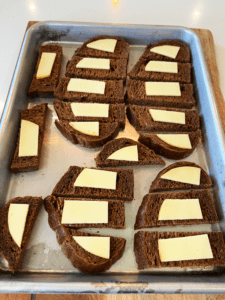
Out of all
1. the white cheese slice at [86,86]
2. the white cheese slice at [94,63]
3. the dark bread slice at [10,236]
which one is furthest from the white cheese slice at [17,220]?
the white cheese slice at [94,63]

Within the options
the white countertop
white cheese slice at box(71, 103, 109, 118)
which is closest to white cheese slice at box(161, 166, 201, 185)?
white cheese slice at box(71, 103, 109, 118)

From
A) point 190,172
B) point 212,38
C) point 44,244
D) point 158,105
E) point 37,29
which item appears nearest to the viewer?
point 44,244

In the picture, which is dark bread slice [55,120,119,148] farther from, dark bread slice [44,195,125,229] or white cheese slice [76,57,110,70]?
white cheese slice [76,57,110,70]

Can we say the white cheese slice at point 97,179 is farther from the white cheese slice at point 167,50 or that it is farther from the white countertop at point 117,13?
the white countertop at point 117,13

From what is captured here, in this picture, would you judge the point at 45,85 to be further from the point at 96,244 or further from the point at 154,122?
the point at 96,244

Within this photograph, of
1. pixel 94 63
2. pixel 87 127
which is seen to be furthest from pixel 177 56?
pixel 87 127

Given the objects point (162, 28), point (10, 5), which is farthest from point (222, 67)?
point (10, 5)

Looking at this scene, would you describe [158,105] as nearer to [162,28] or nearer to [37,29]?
[162,28]
